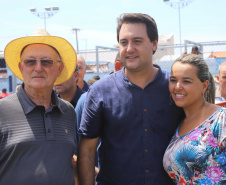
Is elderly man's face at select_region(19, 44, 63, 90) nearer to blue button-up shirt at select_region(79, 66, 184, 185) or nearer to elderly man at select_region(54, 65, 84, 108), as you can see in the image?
blue button-up shirt at select_region(79, 66, 184, 185)

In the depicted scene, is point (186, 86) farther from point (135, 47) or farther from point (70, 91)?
point (70, 91)

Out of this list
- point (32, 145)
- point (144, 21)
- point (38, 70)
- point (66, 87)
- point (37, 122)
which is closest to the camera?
point (32, 145)

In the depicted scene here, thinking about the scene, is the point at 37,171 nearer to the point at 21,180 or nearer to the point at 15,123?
the point at 21,180

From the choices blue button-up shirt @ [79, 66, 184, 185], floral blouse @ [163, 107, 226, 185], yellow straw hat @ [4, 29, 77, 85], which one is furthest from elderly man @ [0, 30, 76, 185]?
floral blouse @ [163, 107, 226, 185]

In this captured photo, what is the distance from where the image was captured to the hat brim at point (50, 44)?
246 cm

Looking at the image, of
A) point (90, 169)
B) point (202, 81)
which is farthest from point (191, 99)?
point (90, 169)

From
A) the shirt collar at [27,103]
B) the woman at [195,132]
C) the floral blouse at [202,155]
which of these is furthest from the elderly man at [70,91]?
the floral blouse at [202,155]

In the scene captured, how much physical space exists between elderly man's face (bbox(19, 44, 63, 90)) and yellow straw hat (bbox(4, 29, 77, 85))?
2.1 inches

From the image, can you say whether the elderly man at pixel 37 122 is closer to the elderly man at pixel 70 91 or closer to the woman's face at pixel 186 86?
the woman's face at pixel 186 86

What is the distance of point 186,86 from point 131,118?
529mm

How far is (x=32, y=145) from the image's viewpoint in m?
2.12

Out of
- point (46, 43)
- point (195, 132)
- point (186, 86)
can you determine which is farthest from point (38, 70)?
point (195, 132)

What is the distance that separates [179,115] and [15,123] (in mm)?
1404

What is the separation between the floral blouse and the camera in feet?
7.05
